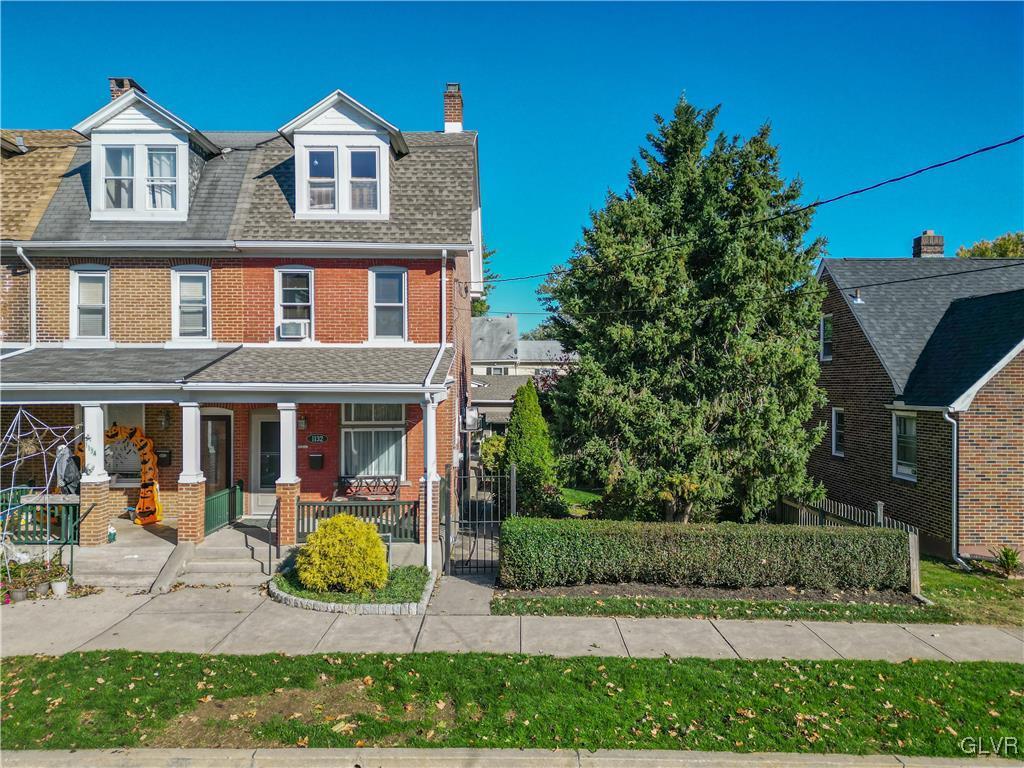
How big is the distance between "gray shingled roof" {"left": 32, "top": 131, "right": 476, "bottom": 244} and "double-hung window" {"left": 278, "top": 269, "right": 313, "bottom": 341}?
896mm

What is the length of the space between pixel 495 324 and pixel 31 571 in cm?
4500

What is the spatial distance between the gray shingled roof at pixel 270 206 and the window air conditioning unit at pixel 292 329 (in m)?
1.98

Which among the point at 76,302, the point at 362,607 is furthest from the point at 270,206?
the point at 362,607

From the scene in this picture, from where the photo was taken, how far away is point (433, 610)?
9398 mm

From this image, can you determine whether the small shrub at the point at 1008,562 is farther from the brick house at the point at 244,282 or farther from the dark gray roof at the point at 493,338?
the dark gray roof at the point at 493,338

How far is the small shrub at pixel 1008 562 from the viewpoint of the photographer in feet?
37.9

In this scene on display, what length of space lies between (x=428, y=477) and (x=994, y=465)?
12345 millimetres

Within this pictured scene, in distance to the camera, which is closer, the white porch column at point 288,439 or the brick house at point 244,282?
the white porch column at point 288,439

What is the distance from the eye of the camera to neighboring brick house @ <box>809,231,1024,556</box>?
12703 mm

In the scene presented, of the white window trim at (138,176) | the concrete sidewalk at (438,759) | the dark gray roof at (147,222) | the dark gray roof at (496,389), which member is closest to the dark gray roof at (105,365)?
the dark gray roof at (147,222)

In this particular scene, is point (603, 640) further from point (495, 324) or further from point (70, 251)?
point (495, 324)

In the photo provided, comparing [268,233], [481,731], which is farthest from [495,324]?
[481,731]

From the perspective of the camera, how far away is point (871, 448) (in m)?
16.1

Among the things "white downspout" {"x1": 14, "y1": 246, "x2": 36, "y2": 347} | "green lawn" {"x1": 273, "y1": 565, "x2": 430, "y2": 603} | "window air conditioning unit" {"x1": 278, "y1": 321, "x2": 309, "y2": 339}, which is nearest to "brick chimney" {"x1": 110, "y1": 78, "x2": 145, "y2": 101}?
"white downspout" {"x1": 14, "y1": 246, "x2": 36, "y2": 347}
